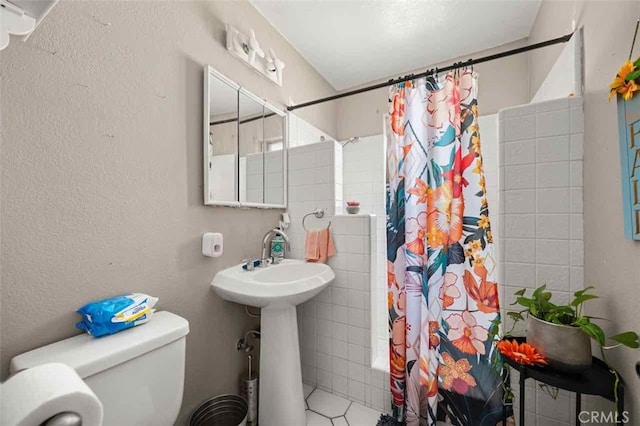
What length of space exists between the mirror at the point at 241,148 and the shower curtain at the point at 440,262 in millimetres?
778

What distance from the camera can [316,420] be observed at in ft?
4.42

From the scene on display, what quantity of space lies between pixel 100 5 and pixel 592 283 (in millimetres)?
2123

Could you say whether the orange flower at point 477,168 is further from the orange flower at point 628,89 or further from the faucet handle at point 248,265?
the faucet handle at point 248,265

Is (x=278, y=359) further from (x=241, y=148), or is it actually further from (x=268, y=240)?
(x=241, y=148)

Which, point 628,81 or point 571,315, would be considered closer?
point 628,81

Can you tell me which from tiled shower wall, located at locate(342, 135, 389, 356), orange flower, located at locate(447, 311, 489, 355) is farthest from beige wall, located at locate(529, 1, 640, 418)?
tiled shower wall, located at locate(342, 135, 389, 356)

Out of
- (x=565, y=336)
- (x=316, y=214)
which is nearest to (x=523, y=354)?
(x=565, y=336)

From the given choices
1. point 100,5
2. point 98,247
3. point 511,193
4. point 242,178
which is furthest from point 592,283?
point 100,5

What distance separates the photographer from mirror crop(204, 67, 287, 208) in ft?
4.11

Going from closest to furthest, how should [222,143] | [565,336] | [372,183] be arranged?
[565,336] < [222,143] < [372,183]

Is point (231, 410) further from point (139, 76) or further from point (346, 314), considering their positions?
point (139, 76)

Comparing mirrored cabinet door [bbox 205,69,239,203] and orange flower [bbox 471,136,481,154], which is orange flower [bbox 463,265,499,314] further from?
mirrored cabinet door [bbox 205,69,239,203]

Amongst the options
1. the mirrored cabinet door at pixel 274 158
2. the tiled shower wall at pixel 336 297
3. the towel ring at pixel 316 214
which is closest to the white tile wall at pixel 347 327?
the tiled shower wall at pixel 336 297

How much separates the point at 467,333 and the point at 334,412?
0.87 metres
